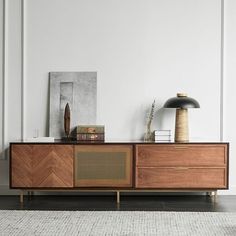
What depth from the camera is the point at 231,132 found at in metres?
5.11

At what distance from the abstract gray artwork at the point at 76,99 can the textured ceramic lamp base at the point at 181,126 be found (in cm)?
84

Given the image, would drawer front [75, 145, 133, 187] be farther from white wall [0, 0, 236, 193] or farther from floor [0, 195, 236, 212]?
white wall [0, 0, 236, 193]

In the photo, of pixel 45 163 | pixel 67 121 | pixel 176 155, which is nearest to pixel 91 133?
pixel 67 121

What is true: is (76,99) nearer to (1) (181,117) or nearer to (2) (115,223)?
(1) (181,117)

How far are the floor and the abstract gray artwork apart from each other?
69 cm

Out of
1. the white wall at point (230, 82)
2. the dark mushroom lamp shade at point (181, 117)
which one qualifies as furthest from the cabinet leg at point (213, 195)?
the dark mushroom lamp shade at point (181, 117)

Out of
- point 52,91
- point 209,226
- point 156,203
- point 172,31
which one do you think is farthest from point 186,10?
point 209,226

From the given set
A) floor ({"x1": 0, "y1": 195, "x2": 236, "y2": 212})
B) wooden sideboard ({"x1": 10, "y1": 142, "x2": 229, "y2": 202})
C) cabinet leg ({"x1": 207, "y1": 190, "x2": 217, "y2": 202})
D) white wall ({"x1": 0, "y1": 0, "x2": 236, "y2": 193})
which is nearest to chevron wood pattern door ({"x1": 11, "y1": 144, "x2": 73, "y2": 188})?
wooden sideboard ({"x1": 10, "y1": 142, "x2": 229, "y2": 202})

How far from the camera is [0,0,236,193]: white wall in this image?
5.11m

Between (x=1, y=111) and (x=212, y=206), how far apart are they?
2.27 m

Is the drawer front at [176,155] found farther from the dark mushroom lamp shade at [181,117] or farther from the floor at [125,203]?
the floor at [125,203]

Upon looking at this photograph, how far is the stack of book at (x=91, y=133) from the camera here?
4.93 meters

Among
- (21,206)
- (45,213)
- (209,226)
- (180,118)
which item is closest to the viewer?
(209,226)

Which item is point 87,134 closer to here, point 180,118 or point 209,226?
point 180,118
